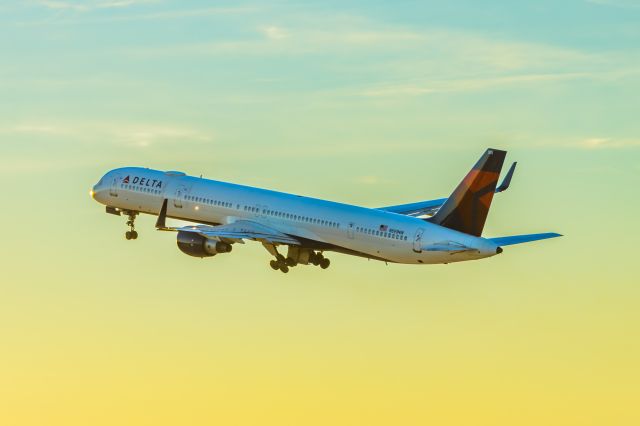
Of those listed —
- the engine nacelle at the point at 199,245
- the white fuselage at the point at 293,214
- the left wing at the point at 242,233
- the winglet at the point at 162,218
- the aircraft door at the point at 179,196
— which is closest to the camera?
the white fuselage at the point at 293,214

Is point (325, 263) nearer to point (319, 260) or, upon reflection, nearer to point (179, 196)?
point (319, 260)

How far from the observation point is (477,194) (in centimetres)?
11119

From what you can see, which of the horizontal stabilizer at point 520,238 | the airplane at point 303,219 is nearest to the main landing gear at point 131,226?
the airplane at point 303,219

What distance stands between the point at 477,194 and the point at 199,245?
65.6 ft

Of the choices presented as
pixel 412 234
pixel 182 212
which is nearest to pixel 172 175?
pixel 182 212

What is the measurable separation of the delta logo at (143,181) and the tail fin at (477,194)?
2501 cm

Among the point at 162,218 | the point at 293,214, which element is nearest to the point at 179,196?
the point at 162,218

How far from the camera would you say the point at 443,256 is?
367 feet

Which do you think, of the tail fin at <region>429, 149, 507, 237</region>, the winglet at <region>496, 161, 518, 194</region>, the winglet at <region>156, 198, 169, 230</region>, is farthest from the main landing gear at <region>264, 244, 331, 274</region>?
the winglet at <region>496, 161, 518, 194</region>

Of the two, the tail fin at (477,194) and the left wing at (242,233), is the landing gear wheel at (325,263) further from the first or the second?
the tail fin at (477,194)

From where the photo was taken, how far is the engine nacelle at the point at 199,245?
117562 millimetres

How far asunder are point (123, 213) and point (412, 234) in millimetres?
26293

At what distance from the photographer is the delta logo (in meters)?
126

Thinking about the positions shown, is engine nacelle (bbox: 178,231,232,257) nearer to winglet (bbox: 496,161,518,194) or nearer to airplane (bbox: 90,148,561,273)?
airplane (bbox: 90,148,561,273)
